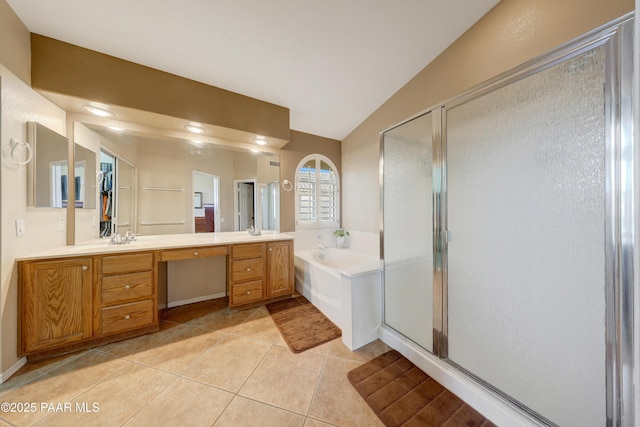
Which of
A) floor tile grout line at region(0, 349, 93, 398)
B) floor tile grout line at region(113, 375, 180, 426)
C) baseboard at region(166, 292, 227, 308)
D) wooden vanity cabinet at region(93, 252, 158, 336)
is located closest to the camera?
floor tile grout line at region(113, 375, 180, 426)

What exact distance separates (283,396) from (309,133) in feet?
10.5

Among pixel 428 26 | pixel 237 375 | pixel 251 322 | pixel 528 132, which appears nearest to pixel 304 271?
pixel 251 322

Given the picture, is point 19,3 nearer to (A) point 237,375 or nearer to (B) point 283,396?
(A) point 237,375

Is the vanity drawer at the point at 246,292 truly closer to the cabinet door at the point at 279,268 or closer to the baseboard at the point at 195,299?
the cabinet door at the point at 279,268

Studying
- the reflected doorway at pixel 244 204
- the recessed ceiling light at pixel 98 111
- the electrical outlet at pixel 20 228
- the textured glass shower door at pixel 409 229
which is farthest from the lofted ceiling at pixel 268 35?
the electrical outlet at pixel 20 228

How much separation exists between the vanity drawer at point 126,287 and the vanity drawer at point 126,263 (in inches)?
1.8

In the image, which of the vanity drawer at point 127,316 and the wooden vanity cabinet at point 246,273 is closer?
the vanity drawer at point 127,316

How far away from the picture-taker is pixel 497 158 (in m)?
1.25

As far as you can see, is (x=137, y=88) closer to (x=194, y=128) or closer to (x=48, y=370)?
(x=194, y=128)

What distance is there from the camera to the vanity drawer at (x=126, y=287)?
177cm

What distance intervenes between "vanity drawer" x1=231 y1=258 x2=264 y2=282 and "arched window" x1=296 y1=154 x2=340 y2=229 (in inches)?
38.3

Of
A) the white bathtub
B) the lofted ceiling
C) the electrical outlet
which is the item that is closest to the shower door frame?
the lofted ceiling

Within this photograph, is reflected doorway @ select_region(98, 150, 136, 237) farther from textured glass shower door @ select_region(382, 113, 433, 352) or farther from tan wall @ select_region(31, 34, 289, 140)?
textured glass shower door @ select_region(382, 113, 433, 352)

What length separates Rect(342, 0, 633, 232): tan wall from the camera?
3.84 feet
